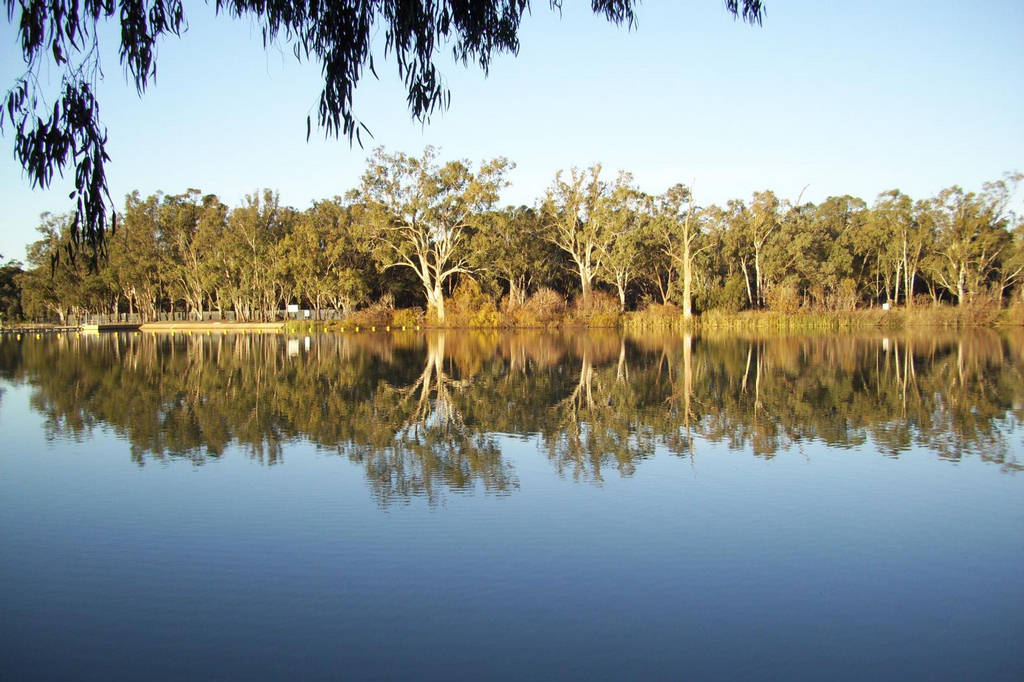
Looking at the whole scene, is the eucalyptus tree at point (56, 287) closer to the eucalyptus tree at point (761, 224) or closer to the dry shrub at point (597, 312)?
the dry shrub at point (597, 312)

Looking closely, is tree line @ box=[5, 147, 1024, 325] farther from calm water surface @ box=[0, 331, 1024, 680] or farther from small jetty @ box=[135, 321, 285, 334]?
calm water surface @ box=[0, 331, 1024, 680]

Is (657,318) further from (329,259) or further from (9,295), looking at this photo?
(9,295)

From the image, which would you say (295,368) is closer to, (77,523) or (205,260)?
(77,523)

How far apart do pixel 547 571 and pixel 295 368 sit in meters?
18.9

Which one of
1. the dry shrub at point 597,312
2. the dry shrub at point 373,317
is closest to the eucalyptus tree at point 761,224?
the dry shrub at point 597,312

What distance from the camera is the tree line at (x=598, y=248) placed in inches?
2128

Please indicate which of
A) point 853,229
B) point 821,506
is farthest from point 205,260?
point 821,506

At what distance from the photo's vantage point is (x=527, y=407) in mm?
14445

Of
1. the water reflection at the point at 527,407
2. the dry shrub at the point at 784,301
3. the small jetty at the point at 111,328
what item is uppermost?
the dry shrub at the point at 784,301

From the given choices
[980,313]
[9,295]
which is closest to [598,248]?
[980,313]

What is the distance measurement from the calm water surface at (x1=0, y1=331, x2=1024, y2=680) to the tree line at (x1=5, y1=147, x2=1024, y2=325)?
4104cm

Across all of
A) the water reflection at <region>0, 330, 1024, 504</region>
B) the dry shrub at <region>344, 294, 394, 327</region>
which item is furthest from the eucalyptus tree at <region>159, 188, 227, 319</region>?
the water reflection at <region>0, 330, 1024, 504</region>

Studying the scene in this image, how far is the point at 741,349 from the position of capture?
30031 millimetres

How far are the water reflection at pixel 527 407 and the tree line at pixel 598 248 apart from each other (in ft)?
95.0
